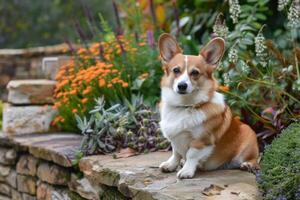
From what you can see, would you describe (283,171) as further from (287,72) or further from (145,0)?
(145,0)

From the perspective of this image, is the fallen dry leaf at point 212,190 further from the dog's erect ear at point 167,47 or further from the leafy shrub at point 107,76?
the leafy shrub at point 107,76

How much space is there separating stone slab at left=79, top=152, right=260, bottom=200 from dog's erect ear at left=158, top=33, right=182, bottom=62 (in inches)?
30.3

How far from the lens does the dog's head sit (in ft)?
11.3

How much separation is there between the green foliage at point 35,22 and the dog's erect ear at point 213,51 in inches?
386

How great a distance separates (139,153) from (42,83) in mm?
1904

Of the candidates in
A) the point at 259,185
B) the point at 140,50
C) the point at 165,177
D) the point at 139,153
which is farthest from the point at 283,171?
the point at 140,50

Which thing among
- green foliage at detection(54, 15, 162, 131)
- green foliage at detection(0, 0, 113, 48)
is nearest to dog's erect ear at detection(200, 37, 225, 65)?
green foliage at detection(54, 15, 162, 131)

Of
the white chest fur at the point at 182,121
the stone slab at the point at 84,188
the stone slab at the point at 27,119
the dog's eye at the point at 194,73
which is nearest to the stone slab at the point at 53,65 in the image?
the stone slab at the point at 27,119

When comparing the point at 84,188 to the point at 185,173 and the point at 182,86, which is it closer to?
the point at 185,173

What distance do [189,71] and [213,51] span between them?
0.84 ft

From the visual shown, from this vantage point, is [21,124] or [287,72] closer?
[287,72]

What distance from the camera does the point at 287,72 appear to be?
421 centimetres

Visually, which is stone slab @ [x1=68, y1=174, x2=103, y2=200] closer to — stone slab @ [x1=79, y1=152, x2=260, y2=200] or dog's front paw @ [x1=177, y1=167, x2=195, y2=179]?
stone slab @ [x1=79, y1=152, x2=260, y2=200]

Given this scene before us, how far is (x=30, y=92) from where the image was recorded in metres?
5.89
